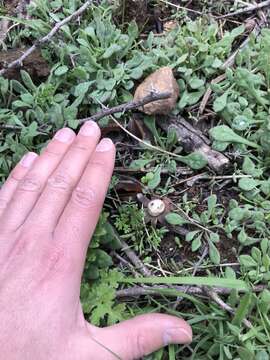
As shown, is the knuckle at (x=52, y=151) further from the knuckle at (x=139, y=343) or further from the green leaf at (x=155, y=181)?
the knuckle at (x=139, y=343)

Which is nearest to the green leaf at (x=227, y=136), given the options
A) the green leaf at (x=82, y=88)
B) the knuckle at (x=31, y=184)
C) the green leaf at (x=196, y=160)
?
the green leaf at (x=196, y=160)

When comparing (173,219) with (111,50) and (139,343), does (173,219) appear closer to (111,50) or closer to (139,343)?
(139,343)

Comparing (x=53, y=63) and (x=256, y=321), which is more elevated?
(x=53, y=63)

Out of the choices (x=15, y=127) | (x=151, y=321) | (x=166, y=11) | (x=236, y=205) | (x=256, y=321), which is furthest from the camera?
(x=166, y=11)

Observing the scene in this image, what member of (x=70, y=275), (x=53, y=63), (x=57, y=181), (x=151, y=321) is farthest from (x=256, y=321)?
(x=53, y=63)

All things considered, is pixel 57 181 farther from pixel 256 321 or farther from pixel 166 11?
pixel 166 11

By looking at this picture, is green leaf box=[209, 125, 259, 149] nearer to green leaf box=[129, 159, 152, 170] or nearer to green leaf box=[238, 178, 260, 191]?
green leaf box=[238, 178, 260, 191]

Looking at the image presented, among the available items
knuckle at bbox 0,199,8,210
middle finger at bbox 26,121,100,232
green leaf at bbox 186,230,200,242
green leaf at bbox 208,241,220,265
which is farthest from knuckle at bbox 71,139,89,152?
green leaf at bbox 208,241,220,265
